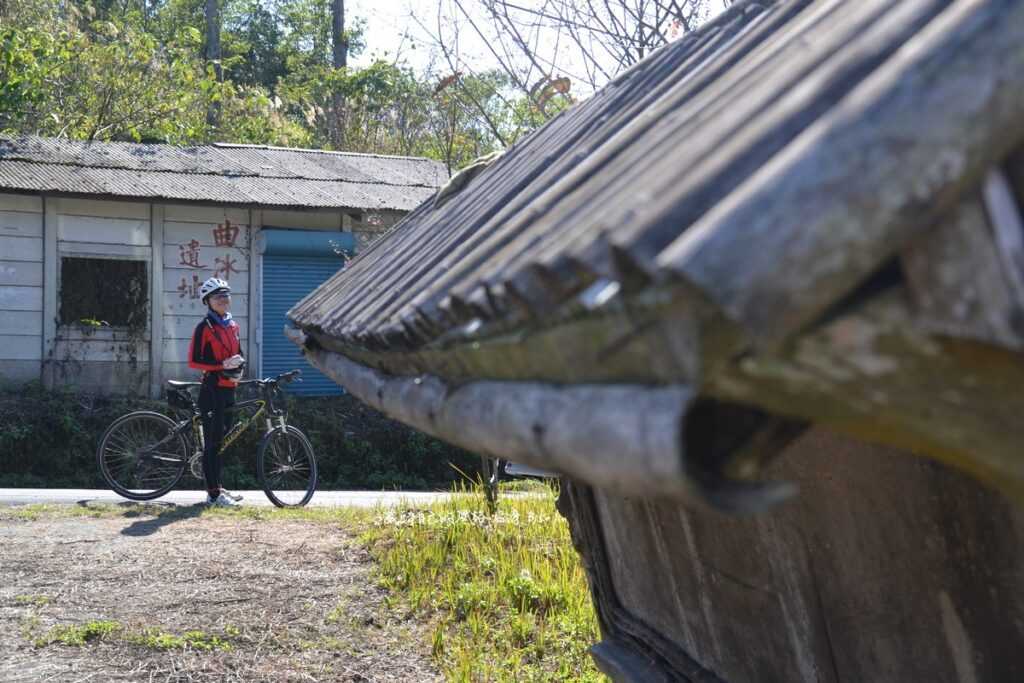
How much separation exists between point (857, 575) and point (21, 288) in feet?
43.0

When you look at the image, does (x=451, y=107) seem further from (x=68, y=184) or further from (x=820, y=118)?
(x=820, y=118)

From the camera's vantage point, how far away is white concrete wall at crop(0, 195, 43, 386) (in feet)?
44.7

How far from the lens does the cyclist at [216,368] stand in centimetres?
921

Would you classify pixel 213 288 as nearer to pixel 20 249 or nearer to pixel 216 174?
pixel 20 249

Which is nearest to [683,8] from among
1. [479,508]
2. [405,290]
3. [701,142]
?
[479,508]

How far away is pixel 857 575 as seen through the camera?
219 cm

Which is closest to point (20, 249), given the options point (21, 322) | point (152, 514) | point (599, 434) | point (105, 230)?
point (21, 322)

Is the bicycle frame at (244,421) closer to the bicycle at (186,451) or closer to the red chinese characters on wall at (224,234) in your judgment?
the bicycle at (186,451)

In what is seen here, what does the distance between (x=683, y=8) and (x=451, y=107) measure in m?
9.92

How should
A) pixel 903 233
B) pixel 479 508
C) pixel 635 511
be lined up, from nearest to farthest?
pixel 903 233 → pixel 635 511 → pixel 479 508

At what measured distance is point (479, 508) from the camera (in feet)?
27.4

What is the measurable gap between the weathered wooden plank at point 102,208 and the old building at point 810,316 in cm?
1277

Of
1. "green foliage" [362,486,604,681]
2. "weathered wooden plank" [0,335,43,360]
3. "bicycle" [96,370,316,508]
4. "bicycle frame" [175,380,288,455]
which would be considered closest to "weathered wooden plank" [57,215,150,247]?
"weathered wooden plank" [0,335,43,360]

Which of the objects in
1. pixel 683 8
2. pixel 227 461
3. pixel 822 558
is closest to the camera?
pixel 822 558
